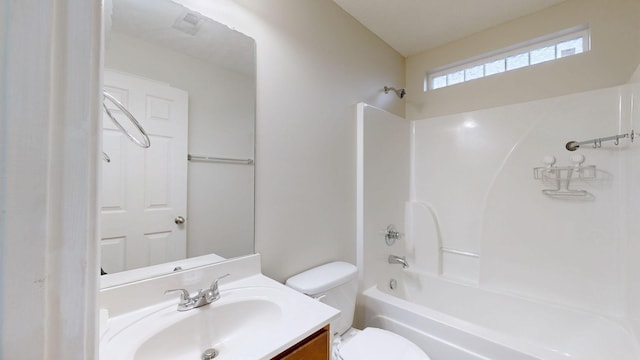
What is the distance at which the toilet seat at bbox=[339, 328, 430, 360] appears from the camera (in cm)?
123

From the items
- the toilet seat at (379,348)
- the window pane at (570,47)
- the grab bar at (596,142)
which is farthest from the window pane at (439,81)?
the toilet seat at (379,348)

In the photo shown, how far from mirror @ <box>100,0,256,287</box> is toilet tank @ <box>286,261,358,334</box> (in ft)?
1.15

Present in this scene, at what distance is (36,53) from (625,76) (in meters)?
2.62

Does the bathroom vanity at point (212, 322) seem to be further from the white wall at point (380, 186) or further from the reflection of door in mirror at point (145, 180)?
the white wall at point (380, 186)

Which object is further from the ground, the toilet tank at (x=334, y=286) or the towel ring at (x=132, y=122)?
the towel ring at (x=132, y=122)

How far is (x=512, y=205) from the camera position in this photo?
197 cm

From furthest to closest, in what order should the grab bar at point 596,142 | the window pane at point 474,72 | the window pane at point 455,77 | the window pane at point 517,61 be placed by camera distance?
the window pane at point 455,77 < the window pane at point 474,72 < the window pane at point 517,61 < the grab bar at point 596,142

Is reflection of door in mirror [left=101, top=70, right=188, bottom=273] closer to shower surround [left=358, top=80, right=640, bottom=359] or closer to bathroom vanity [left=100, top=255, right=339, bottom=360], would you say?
bathroom vanity [left=100, top=255, right=339, bottom=360]

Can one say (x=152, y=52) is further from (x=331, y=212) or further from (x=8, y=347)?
(x=331, y=212)

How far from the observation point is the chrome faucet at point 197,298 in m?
0.97

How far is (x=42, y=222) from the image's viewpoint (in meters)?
0.28

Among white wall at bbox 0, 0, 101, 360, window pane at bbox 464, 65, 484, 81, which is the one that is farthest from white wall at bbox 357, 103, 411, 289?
white wall at bbox 0, 0, 101, 360

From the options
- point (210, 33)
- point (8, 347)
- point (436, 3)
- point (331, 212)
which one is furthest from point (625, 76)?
point (8, 347)

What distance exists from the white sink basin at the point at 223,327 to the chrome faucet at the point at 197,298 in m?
0.02
